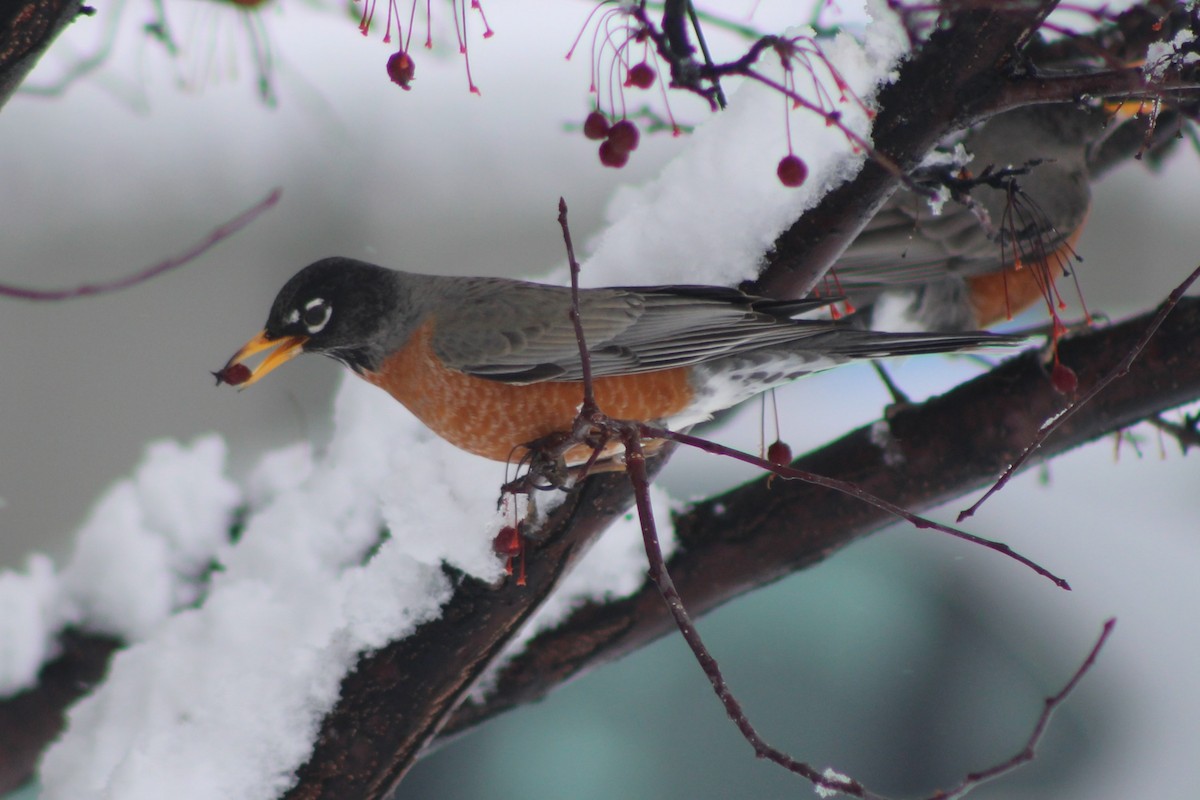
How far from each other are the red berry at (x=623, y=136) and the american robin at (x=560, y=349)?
0.29 meters

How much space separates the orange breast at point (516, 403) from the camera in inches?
71.1

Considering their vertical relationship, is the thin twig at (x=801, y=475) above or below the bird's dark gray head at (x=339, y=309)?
below

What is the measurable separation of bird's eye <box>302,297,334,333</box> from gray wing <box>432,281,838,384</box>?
0.23 m

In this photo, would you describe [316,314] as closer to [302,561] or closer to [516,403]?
[516,403]

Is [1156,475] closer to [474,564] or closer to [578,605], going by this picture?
[578,605]

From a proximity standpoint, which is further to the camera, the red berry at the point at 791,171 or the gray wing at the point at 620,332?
the gray wing at the point at 620,332

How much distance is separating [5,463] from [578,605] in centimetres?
370

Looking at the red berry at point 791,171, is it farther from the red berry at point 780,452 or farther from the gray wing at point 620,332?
the red berry at point 780,452

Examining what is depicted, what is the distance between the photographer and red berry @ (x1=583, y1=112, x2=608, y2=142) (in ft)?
5.16

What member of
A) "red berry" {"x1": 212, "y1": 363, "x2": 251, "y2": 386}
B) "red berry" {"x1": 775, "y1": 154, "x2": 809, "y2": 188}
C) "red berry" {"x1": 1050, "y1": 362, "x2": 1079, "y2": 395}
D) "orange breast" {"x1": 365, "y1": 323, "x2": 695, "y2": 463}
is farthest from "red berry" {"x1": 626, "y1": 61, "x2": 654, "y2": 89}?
"red berry" {"x1": 1050, "y1": 362, "x2": 1079, "y2": 395}

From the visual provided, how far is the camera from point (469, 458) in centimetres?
199

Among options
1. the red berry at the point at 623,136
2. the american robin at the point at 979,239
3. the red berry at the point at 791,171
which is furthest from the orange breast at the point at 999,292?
the red berry at the point at 623,136

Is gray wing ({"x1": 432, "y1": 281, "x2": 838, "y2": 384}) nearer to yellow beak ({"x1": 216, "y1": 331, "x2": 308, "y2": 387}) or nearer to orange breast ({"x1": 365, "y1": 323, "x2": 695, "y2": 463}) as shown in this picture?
orange breast ({"x1": 365, "y1": 323, "x2": 695, "y2": 463})

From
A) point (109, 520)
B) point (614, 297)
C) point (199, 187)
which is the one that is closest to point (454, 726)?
point (614, 297)
